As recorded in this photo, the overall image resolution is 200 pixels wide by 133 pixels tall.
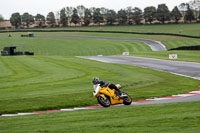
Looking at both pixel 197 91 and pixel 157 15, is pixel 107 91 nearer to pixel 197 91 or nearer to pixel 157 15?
pixel 197 91

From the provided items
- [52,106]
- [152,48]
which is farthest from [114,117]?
[152,48]

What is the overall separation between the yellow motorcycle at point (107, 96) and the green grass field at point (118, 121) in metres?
1.33

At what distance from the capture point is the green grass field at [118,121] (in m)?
9.99

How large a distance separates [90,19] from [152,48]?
95404 mm

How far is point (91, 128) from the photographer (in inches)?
406

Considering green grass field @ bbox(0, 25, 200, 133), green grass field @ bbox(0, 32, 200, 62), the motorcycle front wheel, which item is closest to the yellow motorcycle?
the motorcycle front wheel

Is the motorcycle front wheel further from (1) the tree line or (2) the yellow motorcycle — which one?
(1) the tree line

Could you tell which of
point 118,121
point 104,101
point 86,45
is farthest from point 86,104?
point 86,45

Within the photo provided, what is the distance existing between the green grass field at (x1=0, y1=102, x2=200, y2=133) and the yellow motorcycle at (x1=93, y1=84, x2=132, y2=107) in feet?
4.36

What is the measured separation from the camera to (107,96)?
15.2 metres

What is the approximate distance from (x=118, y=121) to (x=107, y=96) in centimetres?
405

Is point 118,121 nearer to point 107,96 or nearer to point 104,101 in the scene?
point 104,101

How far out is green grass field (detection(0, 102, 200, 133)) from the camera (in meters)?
9.99

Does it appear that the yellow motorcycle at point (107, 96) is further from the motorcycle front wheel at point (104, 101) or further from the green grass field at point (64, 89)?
the green grass field at point (64, 89)
